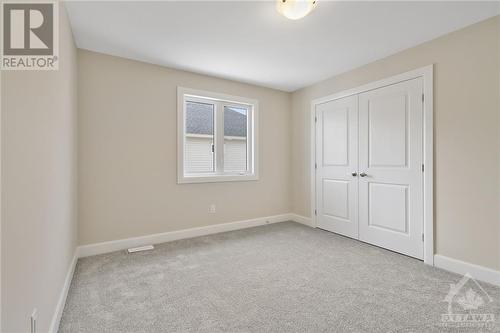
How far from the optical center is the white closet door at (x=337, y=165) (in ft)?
11.5

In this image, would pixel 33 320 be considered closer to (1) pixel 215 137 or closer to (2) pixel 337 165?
(1) pixel 215 137

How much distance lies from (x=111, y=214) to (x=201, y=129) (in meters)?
1.70

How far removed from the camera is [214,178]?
3.77 m

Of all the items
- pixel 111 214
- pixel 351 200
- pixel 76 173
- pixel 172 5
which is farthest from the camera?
pixel 351 200

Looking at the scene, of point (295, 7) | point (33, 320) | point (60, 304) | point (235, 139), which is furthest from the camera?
point (235, 139)

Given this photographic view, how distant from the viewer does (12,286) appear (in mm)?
960

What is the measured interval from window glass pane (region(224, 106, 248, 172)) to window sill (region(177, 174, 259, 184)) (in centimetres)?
18

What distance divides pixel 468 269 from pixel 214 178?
310 cm

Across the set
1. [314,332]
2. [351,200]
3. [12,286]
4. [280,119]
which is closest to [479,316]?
[314,332]

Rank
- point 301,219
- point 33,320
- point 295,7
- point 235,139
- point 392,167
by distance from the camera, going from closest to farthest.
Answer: point 33,320, point 295,7, point 392,167, point 235,139, point 301,219

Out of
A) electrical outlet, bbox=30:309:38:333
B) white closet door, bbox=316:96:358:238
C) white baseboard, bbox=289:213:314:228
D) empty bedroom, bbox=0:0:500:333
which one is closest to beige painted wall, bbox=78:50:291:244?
empty bedroom, bbox=0:0:500:333

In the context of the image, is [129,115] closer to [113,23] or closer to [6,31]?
[113,23]

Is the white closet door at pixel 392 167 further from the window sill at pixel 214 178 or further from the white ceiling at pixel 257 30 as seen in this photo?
the window sill at pixel 214 178

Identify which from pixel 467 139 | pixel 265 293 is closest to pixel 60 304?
pixel 265 293
